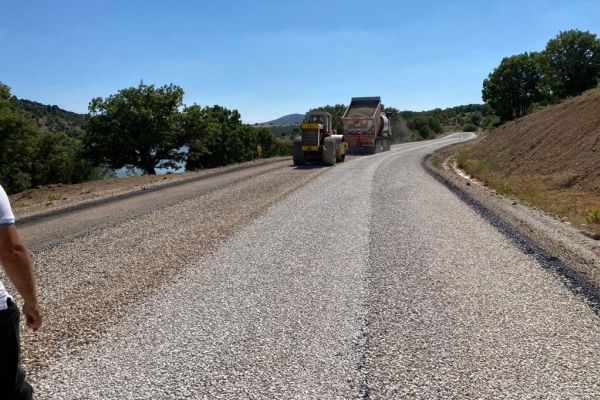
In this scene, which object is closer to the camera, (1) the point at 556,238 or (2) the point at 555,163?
(1) the point at 556,238

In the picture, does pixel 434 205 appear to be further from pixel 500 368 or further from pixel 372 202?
Answer: pixel 500 368

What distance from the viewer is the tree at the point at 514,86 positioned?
2087 inches

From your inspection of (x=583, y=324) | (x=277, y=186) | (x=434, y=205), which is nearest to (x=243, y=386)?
(x=583, y=324)

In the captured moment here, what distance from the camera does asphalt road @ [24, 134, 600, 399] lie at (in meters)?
4.18

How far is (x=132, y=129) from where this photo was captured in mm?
35812

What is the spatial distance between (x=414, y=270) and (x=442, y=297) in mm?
1200

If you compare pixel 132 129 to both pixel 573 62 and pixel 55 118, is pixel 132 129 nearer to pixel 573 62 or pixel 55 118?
pixel 573 62

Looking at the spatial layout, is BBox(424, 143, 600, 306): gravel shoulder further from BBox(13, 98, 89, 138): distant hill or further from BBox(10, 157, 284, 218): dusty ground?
BBox(13, 98, 89, 138): distant hill

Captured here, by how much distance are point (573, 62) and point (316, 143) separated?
24.1 metres

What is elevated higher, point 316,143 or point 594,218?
point 316,143

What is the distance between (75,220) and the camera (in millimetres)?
12891

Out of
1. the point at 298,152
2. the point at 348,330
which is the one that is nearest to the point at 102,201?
the point at 298,152

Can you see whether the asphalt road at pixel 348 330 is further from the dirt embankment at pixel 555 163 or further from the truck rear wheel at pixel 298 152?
the truck rear wheel at pixel 298 152

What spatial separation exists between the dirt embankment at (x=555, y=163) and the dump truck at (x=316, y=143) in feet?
23.6
